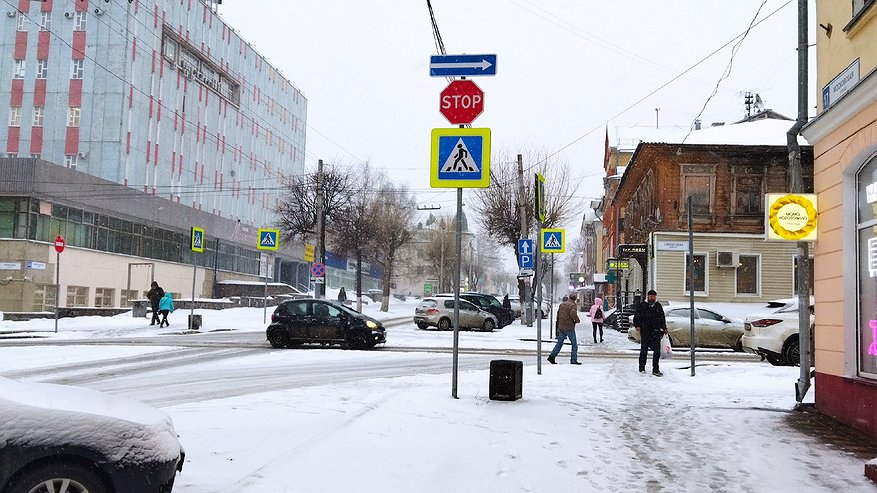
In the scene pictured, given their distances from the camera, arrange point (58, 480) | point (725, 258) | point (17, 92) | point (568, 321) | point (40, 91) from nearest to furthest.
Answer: point (58, 480)
point (568, 321)
point (725, 258)
point (40, 91)
point (17, 92)

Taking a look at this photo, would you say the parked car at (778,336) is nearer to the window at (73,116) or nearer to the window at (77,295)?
the window at (77,295)

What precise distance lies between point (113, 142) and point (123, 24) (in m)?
7.48

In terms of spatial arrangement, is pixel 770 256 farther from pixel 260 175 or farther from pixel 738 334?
pixel 260 175

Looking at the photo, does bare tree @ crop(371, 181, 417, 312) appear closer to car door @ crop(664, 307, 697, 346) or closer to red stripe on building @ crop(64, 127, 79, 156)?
red stripe on building @ crop(64, 127, 79, 156)

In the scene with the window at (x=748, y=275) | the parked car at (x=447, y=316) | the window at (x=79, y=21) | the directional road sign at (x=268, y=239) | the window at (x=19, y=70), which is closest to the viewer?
the directional road sign at (x=268, y=239)

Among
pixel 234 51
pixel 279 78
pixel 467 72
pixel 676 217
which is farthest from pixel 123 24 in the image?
pixel 467 72

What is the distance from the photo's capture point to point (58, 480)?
4.18 m

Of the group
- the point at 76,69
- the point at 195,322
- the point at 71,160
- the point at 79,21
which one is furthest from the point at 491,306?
the point at 79,21

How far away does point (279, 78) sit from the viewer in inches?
2776

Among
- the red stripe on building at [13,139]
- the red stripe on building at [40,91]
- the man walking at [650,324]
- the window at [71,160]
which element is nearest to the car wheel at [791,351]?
the man walking at [650,324]

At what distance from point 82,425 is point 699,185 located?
3275 centimetres

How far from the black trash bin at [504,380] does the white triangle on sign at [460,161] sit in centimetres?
247

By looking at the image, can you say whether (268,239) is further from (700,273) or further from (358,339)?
(700,273)

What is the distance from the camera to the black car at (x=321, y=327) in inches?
794
